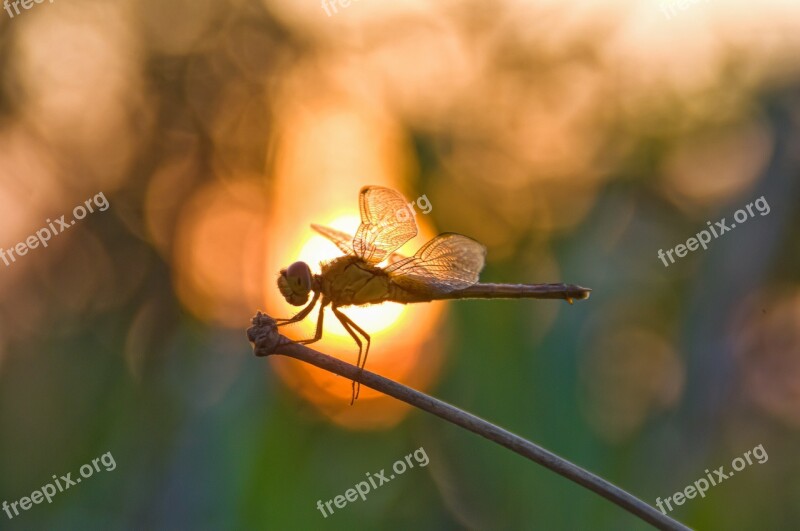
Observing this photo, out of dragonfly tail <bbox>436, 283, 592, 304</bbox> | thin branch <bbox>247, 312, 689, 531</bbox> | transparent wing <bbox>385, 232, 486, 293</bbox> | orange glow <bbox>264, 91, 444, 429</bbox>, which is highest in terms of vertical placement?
orange glow <bbox>264, 91, 444, 429</bbox>

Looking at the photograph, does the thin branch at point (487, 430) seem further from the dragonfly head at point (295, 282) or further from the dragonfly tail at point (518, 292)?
the dragonfly tail at point (518, 292)

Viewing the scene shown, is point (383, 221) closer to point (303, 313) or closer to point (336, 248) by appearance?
point (336, 248)

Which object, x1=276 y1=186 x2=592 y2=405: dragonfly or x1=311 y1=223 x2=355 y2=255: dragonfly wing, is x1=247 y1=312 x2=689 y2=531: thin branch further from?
x1=311 y1=223 x2=355 y2=255: dragonfly wing

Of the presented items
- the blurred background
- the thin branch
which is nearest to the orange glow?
the blurred background

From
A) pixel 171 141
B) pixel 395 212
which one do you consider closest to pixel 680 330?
pixel 395 212

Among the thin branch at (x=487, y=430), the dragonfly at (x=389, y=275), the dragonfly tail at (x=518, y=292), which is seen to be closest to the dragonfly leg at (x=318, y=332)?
the dragonfly at (x=389, y=275)
